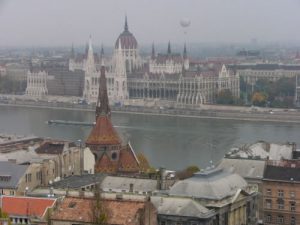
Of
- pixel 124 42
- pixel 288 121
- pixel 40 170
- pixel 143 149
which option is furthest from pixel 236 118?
pixel 40 170

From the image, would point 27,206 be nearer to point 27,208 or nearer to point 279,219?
point 27,208

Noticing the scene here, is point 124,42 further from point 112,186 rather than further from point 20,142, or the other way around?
point 112,186

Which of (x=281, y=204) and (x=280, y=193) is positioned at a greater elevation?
(x=280, y=193)

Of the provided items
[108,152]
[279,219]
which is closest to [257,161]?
[279,219]

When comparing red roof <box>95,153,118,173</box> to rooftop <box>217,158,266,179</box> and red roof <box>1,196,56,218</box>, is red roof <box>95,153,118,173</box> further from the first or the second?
red roof <box>1,196,56,218</box>

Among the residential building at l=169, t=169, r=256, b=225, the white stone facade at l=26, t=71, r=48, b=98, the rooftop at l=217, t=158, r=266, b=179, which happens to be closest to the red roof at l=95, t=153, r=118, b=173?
the rooftop at l=217, t=158, r=266, b=179

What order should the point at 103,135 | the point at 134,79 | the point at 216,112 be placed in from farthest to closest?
the point at 134,79, the point at 216,112, the point at 103,135
